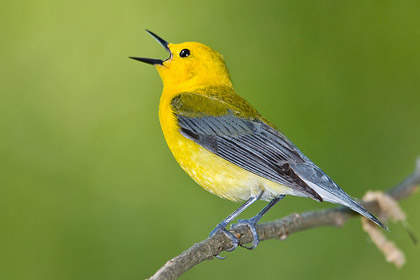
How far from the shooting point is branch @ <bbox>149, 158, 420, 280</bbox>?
2.94 meters

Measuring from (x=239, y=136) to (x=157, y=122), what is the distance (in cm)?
191

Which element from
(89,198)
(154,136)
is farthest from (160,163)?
(89,198)

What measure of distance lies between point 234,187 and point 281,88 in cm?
223

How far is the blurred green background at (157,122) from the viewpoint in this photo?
5.89 metres

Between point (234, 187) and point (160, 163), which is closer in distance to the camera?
point (234, 187)

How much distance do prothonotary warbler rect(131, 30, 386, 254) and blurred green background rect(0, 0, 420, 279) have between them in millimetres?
1504

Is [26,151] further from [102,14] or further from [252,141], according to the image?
[252,141]

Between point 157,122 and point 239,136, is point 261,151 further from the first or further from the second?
point 157,122

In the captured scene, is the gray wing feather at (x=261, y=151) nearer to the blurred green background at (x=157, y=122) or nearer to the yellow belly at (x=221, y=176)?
the yellow belly at (x=221, y=176)

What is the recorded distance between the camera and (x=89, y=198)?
5.95m

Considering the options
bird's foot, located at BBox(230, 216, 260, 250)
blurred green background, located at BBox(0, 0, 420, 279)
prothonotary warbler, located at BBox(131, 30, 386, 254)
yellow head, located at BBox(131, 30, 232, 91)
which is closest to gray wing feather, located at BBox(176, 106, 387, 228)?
prothonotary warbler, located at BBox(131, 30, 386, 254)

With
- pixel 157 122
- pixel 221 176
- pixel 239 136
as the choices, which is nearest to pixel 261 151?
pixel 239 136

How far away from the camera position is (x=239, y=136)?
445 centimetres

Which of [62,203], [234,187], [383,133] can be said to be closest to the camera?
[234,187]
